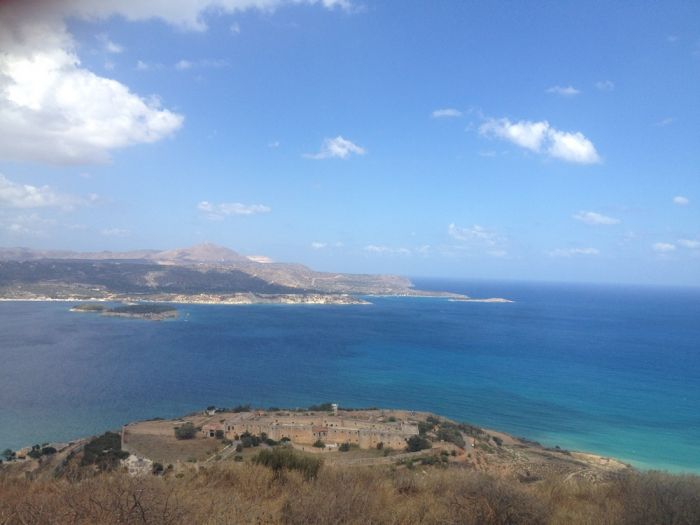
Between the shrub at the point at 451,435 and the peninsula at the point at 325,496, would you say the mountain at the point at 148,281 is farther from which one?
the peninsula at the point at 325,496

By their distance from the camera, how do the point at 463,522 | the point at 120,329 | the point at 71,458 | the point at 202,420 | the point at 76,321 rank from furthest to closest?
the point at 76,321 < the point at 120,329 < the point at 202,420 < the point at 71,458 < the point at 463,522

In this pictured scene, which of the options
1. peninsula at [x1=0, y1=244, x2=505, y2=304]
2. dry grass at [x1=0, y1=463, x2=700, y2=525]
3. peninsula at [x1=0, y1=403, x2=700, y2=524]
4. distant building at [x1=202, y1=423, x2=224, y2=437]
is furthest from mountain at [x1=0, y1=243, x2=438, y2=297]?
dry grass at [x1=0, y1=463, x2=700, y2=525]

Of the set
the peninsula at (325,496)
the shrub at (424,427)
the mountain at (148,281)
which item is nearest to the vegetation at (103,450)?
the peninsula at (325,496)

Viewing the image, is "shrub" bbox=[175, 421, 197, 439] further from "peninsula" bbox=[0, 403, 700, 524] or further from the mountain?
the mountain

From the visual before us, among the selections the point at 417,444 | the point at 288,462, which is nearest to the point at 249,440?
the point at 417,444

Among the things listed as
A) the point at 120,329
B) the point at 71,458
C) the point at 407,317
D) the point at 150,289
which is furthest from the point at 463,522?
the point at 150,289

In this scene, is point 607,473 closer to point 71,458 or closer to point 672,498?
point 672,498
